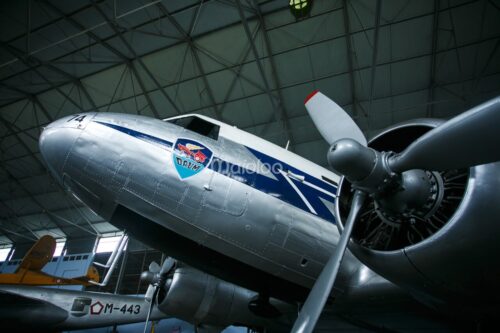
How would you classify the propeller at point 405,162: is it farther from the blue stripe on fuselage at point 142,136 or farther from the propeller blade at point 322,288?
the blue stripe on fuselage at point 142,136

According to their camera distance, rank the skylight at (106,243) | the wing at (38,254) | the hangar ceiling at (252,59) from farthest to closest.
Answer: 1. the skylight at (106,243)
2. the wing at (38,254)
3. the hangar ceiling at (252,59)

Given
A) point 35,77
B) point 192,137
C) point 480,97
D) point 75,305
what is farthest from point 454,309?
point 35,77

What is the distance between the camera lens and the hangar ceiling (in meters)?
12.0

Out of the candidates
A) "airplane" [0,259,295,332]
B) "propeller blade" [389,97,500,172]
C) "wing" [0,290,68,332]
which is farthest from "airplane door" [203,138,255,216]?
"wing" [0,290,68,332]

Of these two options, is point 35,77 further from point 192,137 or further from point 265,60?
point 192,137

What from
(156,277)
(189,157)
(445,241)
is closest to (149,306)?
(156,277)

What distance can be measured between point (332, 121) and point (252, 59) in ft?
34.9

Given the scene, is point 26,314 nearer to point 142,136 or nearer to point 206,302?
point 206,302

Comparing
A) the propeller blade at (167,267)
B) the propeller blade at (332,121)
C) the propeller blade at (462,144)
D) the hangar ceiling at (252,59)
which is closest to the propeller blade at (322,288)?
the propeller blade at (462,144)

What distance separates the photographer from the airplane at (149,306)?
662 cm

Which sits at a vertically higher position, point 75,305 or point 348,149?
point 348,149

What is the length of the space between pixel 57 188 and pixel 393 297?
24.4 metres

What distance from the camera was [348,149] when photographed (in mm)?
2967

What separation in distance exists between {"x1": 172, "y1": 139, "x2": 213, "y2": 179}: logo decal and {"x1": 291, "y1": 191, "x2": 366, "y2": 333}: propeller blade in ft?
7.33
